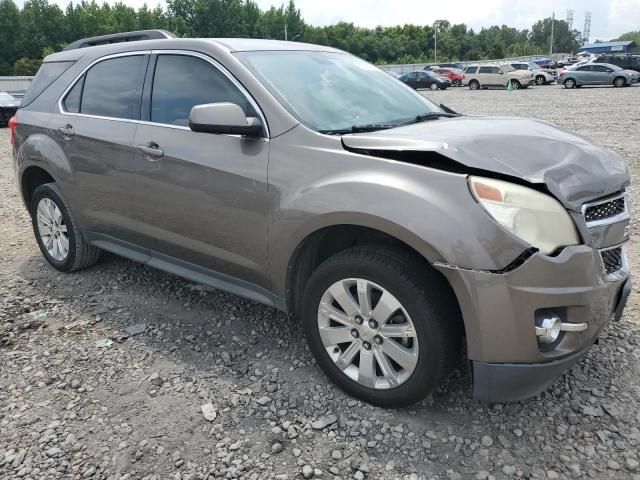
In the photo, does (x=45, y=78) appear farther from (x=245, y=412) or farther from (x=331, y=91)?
(x=245, y=412)

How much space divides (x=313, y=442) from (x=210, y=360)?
0.97 m

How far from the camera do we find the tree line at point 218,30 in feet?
213

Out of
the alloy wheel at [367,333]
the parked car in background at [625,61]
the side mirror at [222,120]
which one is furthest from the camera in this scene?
the parked car in background at [625,61]

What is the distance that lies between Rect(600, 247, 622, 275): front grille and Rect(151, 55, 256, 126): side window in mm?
1917

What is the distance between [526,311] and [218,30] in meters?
88.8

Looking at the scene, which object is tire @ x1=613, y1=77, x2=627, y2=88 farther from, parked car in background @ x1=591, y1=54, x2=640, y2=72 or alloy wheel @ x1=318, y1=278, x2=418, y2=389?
alloy wheel @ x1=318, y1=278, x2=418, y2=389

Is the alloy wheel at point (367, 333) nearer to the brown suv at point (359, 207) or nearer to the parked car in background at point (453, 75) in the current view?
the brown suv at point (359, 207)

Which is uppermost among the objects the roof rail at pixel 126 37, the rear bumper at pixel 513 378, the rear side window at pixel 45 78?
the roof rail at pixel 126 37

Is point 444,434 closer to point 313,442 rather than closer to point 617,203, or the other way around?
point 313,442

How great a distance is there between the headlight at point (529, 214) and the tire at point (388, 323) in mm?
421

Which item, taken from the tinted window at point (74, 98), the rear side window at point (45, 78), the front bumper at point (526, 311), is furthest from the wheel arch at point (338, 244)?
the rear side window at point (45, 78)

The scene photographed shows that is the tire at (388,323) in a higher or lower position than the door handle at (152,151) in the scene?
lower

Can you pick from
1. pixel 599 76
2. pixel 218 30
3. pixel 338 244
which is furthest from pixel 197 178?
pixel 218 30

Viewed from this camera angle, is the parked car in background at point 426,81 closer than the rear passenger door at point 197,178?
No
